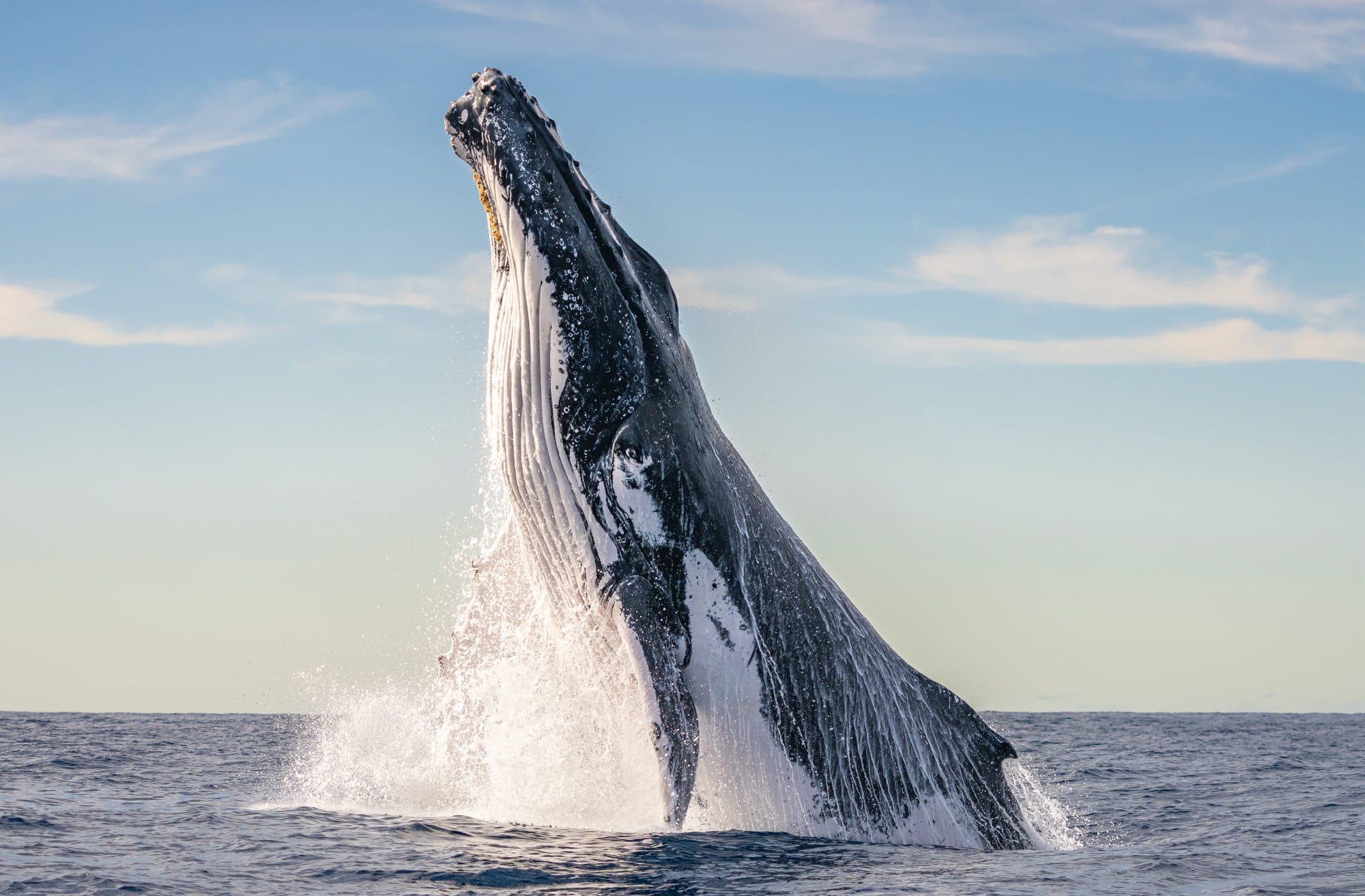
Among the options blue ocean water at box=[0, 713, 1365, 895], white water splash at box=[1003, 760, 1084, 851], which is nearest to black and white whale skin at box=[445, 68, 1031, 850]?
blue ocean water at box=[0, 713, 1365, 895]

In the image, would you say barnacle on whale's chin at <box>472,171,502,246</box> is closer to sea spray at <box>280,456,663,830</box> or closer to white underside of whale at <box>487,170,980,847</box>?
white underside of whale at <box>487,170,980,847</box>

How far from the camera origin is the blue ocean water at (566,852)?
26.5ft

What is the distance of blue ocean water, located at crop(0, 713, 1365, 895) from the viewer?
806cm

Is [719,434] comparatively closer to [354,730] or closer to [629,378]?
[629,378]

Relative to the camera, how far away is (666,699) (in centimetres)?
847

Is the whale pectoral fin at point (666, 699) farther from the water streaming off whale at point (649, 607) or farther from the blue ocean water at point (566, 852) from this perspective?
the blue ocean water at point (566, 852)

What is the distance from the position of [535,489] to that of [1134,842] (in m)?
7.76

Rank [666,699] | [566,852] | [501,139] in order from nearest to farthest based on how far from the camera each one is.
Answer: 1. [666,699]
2. [566,852]
3. [501,139]

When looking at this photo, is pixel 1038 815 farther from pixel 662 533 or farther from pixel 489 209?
pixel 489 209

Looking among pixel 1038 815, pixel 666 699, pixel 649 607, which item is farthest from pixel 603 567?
pixel 1038 815

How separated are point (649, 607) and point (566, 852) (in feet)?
6.49

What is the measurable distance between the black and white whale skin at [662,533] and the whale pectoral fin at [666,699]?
15 mm

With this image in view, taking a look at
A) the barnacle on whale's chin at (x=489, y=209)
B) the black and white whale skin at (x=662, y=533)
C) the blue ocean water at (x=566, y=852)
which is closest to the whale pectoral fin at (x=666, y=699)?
the black and white whale skin at (x=662, y=533)

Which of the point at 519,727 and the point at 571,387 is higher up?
the point at 571,387
